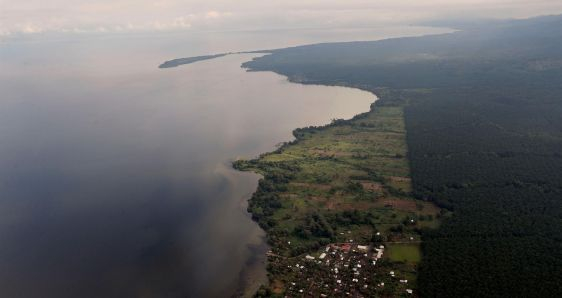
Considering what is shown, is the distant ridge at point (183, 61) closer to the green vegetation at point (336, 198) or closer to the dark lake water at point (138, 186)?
the dark lake water at point (138, 186)

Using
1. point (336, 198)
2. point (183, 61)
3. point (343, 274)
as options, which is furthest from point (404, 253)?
point (183, 61)

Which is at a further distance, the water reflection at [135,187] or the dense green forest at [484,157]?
the water reflection at [135,187]

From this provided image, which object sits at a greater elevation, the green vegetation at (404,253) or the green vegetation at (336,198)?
the green vegetation at (336,198)

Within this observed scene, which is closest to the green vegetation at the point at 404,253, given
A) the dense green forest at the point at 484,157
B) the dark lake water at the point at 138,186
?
the dense green forest at the point at 484,157

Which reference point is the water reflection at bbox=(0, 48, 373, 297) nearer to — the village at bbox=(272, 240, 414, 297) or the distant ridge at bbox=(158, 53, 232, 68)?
the village at bbox=(272, 240, 414, 297)

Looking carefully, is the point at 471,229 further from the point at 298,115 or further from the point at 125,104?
the point at 125,104

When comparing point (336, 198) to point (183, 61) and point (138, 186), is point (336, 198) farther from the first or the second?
point (183, 61)
